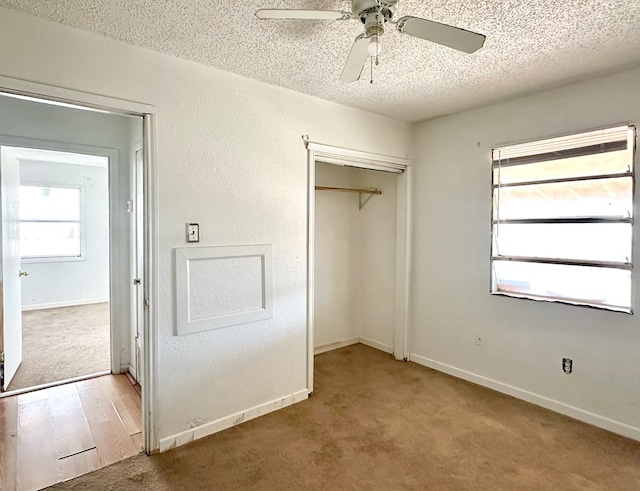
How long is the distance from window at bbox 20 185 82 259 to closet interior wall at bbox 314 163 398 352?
498 cm

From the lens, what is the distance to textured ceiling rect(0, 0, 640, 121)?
1725 millimetres

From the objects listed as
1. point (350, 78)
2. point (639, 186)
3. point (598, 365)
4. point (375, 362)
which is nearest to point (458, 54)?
point (350, 78)

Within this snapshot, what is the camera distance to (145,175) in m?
2.21

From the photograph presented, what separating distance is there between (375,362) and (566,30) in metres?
3.07

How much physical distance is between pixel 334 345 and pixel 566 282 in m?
2.40

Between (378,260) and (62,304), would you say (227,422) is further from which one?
(62,304)

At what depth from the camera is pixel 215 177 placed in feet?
8.02

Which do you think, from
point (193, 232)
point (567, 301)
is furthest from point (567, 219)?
point (193, 232)

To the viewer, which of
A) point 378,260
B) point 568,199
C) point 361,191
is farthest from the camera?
point 378,260

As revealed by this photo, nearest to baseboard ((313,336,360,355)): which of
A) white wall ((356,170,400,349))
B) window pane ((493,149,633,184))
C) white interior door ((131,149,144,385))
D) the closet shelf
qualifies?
white wall ((356,170,400,349))

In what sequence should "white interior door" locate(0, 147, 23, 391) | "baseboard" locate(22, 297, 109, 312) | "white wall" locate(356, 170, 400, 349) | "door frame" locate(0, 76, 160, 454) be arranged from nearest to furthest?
"door frame" locate(0, 76, 160, 454) < "white interior door" locate(0, 147, 23, 391) < "white wall" locate(356, 170, 400, 349) < "baseboard" locate(22, 297, 109, 312)

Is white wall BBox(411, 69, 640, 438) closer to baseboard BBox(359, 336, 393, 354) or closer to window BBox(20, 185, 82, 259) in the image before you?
baseboard BBox(359, 336, 393, 354)

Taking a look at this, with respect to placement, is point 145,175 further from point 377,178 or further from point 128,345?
point 377,178

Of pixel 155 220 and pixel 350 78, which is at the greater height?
pixel 350 78
